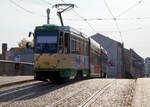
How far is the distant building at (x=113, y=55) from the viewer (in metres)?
87.8

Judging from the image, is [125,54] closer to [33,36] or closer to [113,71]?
[113,71]

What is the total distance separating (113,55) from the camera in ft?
296

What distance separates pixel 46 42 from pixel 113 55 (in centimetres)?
7182

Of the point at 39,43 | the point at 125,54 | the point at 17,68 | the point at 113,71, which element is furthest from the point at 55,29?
the point at 125,54

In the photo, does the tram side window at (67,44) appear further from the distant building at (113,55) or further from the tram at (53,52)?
the distant building at (113,55)

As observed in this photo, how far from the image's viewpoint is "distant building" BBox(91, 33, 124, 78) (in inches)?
3455

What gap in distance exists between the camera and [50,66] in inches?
751

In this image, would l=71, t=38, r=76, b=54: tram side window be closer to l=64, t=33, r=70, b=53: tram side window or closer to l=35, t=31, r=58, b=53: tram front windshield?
l=64, t=33, r=70, b=53: tram side window

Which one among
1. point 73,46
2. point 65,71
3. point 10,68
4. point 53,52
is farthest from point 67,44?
point 10,68

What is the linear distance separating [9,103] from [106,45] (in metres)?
81.8

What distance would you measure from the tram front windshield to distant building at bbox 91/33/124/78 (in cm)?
6758

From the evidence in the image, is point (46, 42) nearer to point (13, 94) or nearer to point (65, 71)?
point (65, 71)

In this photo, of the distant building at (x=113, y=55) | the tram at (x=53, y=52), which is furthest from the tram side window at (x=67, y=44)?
the distant building at (x=113, y=55)

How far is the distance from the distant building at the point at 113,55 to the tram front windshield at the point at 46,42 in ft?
222
